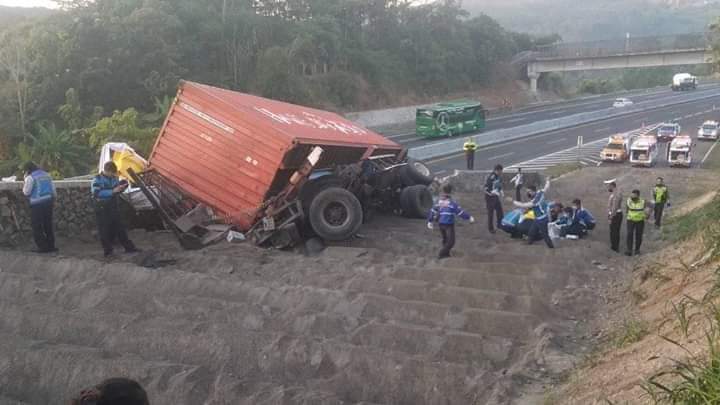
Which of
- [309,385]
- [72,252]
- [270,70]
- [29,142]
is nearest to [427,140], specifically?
[270,70]

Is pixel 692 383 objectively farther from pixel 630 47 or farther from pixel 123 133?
pixel 630 47

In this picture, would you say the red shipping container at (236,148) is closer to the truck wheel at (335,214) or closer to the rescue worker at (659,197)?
the truck wheel at (335,214)

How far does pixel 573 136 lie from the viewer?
42312 millimetres

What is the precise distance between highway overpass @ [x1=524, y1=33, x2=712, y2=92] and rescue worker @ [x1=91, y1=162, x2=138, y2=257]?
5534 centimetres

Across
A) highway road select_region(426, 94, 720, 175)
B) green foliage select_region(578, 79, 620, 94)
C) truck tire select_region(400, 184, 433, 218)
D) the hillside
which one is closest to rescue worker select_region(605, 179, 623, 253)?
truck tire select_region(400, 184, 433, 218)

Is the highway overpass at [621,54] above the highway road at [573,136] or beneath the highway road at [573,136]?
above

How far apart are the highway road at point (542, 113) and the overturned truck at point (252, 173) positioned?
25391 millimetres

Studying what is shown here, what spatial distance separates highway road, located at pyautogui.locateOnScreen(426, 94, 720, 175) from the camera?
104ft

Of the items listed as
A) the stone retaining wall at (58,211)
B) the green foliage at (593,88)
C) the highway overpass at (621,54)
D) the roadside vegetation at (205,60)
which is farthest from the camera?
→ the green foliage at (593,88)

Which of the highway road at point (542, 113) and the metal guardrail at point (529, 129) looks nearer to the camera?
the metal guardrail at point (529, 129)

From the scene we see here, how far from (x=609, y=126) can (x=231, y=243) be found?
133ft

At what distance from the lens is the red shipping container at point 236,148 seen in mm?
12523

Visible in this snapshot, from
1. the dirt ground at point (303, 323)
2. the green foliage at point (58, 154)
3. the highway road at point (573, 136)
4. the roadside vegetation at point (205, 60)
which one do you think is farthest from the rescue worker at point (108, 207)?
the highway road at point (573, 136)

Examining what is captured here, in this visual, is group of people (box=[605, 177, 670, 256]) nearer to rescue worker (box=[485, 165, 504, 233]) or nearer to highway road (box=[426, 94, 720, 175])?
rescue worker (box=[485, 165, 504, 233])
